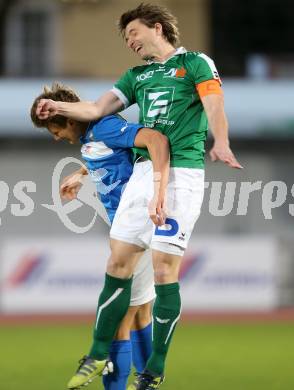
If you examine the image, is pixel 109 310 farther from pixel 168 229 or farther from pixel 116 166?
pixel 116 166

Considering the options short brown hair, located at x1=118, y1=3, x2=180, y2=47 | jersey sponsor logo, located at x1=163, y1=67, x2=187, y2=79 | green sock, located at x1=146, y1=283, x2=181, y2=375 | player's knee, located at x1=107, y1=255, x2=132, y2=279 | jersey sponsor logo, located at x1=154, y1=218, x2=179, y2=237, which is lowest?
green sock, located at x1=146, y1=283, x2=181, y2=375

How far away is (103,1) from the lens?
2025 cm

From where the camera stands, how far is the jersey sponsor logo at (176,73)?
5965 mm

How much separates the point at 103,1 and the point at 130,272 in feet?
48.0

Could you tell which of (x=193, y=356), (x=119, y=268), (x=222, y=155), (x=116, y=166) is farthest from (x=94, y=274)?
(x=222, y=155)

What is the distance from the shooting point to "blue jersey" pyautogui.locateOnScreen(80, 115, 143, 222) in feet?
19.8

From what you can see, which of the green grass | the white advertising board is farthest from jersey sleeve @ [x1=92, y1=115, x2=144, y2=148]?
the white advertising board

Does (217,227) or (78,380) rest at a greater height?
(78,380)

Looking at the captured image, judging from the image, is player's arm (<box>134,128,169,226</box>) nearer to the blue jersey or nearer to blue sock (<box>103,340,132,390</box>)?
the blue jersey

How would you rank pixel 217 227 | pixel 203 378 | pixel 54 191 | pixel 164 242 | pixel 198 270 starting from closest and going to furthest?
pixel 164 242 < pixel 54 191 < pixel 203 378 < pixel 198 270 < pixel 217 227

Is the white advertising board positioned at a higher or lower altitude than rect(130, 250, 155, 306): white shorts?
lower

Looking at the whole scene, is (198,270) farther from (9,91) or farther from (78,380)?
(78,380)

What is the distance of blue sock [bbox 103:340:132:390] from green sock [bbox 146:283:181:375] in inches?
10.7

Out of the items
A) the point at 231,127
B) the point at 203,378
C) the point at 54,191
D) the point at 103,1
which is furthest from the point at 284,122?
the point at 54,191
